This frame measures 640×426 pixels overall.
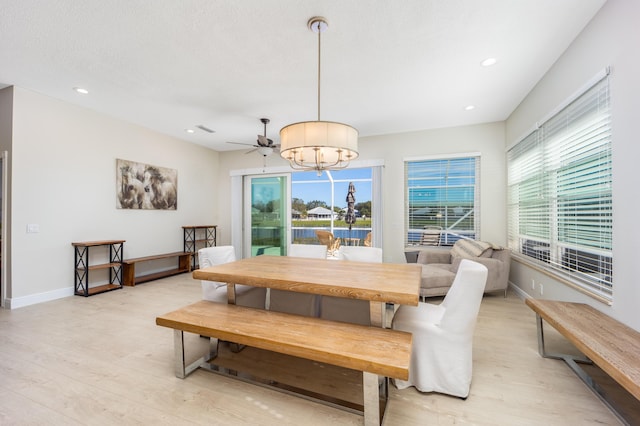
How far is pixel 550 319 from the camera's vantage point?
2066mm

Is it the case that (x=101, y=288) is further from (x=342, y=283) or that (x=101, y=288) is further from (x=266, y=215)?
(x=342, y=283)

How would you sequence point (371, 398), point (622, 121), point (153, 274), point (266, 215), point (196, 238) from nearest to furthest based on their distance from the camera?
point (371, 398), point (622, 121), point (153, 274), point (196, 238), point (266, 215)

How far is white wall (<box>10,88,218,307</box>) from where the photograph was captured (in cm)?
355

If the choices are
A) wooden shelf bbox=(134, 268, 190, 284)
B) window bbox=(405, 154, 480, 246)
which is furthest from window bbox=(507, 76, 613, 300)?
wooden shelf bbox=(134, 268, 190, 284)

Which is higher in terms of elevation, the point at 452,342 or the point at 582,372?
the point at 452,342

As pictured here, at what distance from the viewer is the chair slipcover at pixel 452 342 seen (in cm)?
178

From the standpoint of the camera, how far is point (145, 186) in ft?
16.7

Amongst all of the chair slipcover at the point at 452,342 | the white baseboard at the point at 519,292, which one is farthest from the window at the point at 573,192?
the chair slipcover at the point at 452,342

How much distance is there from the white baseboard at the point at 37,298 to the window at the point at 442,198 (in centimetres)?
548

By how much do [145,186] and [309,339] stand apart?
481cm

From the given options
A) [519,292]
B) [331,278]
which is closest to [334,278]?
[331,278]

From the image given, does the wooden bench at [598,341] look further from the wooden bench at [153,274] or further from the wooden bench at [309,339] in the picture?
the wooden bench at [153,274]

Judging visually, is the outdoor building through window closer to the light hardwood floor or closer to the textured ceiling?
the textured ceiling

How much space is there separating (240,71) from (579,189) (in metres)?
3.54
